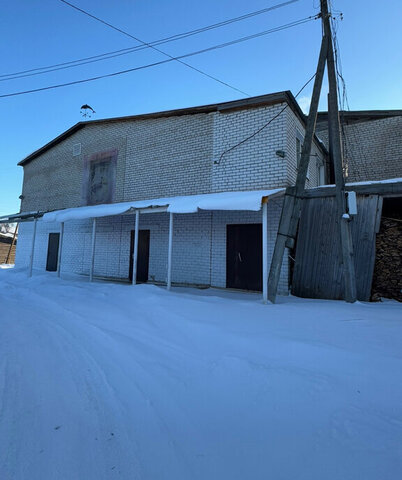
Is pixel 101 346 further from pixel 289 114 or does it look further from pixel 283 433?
pixel 289 114

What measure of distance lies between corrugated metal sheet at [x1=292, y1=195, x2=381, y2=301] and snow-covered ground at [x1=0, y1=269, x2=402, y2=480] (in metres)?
2.13

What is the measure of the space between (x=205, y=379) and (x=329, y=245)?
5.10 meters

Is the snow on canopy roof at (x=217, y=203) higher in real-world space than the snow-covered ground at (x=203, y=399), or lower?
higher

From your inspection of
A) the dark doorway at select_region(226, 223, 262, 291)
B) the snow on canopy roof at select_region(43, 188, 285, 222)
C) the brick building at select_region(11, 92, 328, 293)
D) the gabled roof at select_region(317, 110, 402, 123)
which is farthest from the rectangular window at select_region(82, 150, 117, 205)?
the gabled roof at select_region(317, 110, 402, 123)

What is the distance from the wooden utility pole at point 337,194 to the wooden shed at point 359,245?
0.41m

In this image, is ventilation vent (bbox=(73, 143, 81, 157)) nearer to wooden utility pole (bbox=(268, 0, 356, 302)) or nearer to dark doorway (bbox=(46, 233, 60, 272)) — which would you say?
dark doorway (bbox=(46, 233, 60, 272))

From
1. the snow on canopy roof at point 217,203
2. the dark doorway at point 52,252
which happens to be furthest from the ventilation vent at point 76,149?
the snow on canopy roof at point 217,203

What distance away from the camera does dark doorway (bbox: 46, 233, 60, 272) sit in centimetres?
1268

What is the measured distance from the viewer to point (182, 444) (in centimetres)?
156

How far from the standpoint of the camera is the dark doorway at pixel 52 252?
12.7 meters

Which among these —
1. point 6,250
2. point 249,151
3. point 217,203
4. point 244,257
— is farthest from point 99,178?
point 6,250

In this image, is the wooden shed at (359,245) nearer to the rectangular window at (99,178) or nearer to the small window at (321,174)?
the small window at (321,174)

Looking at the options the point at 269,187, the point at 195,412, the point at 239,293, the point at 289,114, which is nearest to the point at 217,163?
the point at 269,187

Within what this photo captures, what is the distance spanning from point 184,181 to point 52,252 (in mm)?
8645
